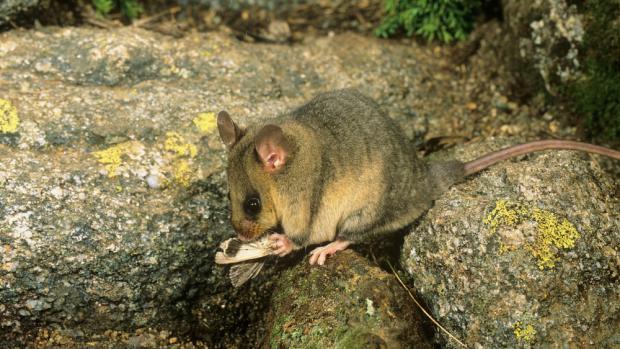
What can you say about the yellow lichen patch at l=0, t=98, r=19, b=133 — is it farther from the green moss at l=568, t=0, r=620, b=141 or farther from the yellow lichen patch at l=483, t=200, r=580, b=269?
the green moss at l=568, t=0, r=620, b=141

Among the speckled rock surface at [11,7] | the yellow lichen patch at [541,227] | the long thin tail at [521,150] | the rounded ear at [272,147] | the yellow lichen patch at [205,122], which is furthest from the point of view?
the speckled rock surface at [11,7]

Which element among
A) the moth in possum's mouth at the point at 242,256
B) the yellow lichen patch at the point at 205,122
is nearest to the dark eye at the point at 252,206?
the moth in possum's mouth at the point at 242,256

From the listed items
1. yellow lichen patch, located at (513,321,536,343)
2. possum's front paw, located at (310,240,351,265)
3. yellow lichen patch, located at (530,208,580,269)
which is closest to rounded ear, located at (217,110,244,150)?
possum's front paw, located at (310,240,351,265)

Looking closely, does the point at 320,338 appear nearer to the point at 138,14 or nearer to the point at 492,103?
the point at 492,103

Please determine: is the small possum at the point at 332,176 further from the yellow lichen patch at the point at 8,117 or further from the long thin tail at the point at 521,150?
the yellow lichen patch at the point at 8,117

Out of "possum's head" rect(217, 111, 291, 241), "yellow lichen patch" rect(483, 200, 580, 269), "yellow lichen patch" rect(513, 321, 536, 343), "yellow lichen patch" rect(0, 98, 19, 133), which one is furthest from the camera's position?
"yellow lichen patch" rect(0, 98, 19, 133)

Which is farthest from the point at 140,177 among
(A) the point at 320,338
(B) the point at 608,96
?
(B) the point at 608,96
